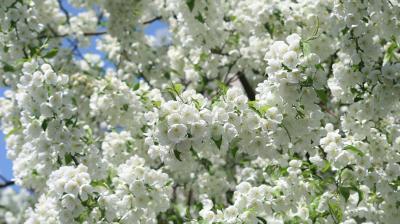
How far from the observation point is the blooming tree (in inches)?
134

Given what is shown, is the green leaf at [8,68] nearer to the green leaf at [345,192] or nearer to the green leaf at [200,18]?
the green leaf at [200,18]

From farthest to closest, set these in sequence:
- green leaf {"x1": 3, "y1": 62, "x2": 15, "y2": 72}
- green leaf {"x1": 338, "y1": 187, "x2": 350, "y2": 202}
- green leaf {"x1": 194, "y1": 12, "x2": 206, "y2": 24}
A: green leaf {"x1": 194, "y1": 12, "x2": 206, "y2": 24}, green leaf {"x1": 3, "y1": 62, "x2": 15, "y2": 72}, green leaf {"x1": 338, "y1": 187, "x2": 350, "y2": 202}

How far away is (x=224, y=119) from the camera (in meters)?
3.28

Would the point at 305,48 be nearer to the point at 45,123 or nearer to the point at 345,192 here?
the point at 345,192

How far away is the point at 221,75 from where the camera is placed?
7.08m

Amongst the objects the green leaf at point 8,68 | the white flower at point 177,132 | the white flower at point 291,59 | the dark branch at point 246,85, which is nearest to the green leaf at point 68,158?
the green leaf at point 8,68

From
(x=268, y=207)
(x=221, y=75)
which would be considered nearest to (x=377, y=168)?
(x=268, y=207)

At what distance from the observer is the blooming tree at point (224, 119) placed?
339cm

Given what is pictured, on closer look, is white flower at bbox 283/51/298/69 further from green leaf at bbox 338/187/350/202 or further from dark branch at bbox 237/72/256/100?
dark branch at bbox 237/72/256/100

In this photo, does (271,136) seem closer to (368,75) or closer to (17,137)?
(368,75)

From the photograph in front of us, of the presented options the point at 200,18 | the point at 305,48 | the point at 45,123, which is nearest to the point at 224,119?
the point at 305,48

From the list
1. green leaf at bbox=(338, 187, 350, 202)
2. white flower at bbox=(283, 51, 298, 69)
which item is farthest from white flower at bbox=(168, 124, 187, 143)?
green leaf at bbox=(338, 187, 350, 202)

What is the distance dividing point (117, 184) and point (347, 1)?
6.96 feet

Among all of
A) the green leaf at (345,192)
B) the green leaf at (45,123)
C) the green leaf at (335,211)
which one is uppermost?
the green leaf at (45,123)
